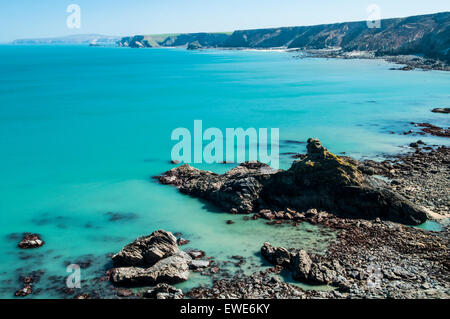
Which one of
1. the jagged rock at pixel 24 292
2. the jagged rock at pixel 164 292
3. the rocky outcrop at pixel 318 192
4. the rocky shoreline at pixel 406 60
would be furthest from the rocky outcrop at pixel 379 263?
the rocky shoreline at pixel 406 60

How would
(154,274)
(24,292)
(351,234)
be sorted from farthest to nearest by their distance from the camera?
1. (351,234)
2. (154,274)
3. (24,292)

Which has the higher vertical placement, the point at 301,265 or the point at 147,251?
the point at 147,251

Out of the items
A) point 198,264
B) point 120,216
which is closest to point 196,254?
point 198,264

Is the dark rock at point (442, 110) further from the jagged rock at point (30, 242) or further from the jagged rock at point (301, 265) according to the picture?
the jagged rock at point (30, 242)

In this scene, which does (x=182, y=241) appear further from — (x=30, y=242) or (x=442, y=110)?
(x=442, y=110)

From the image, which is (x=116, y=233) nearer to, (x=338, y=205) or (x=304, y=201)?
(x=304, y=201)
